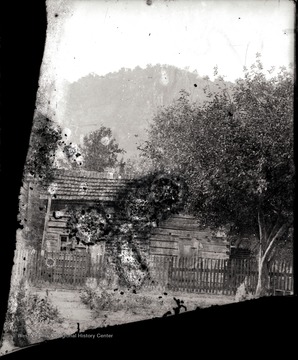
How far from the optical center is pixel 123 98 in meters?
6.01

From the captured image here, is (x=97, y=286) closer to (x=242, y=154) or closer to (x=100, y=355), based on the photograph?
(x=242, y=154)

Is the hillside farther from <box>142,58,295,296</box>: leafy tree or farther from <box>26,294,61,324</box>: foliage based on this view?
<box>26,294,61,324</box>: foliage

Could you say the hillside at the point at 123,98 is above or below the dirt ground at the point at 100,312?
above

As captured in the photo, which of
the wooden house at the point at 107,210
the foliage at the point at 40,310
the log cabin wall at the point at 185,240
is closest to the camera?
the foliage at the point at 40,310

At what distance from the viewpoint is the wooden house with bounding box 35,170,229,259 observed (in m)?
7.02

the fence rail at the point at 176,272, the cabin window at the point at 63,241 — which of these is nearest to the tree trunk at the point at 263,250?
the fence rail at the point at 176,272

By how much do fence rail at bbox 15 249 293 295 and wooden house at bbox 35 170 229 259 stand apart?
0.22m

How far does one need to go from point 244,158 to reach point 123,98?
395 centimetres

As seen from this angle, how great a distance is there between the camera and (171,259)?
29.7 ft

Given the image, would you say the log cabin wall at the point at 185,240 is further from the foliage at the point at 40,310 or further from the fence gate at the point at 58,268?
the foliage at the point at 40,310

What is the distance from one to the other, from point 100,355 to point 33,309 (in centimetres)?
487

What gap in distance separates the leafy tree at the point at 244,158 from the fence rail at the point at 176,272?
38 centimetres

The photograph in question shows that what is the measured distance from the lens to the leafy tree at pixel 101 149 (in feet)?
19.1

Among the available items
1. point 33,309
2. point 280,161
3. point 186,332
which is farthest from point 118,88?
point 280,161
